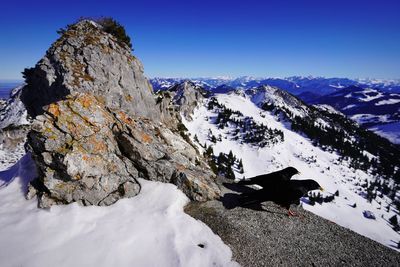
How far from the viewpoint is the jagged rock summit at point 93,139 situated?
1435 cm

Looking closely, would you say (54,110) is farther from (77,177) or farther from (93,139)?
(77,177)

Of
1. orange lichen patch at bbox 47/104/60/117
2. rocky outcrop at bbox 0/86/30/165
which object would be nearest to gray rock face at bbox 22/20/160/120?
orange lichen patch at bbox 47/104/60/117

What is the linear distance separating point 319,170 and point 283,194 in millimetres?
103277

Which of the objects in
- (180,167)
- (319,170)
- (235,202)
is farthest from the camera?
(319,170)

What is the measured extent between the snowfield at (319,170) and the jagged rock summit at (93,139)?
57617 mm

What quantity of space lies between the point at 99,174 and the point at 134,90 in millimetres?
13123

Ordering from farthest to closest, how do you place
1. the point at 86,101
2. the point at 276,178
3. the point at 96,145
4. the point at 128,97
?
the point at 128,97, the point at 86,101, the point at 276,178, the point at 96,145

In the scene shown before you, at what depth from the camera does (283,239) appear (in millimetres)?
12930

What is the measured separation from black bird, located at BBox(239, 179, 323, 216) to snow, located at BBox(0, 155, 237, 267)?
4.18 metres

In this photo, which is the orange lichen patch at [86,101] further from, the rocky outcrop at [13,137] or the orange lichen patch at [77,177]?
the rocky outcrop at [13,137]

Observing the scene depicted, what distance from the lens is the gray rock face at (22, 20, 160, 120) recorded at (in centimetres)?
2212

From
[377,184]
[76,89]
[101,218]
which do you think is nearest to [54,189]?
[101,218]

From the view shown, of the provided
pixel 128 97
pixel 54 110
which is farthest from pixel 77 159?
pixel 128 97

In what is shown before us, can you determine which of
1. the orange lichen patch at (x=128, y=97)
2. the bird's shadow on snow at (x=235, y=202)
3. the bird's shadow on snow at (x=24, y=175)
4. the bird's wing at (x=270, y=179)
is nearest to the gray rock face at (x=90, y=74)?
the orange lichen patch at (x=128, y=97)
